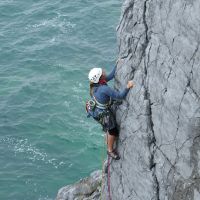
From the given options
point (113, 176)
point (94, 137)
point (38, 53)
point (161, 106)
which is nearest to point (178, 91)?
point (161, 106)

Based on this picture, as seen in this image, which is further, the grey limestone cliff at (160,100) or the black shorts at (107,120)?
the black shorts at (107,120)

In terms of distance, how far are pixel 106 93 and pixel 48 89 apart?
2980cm

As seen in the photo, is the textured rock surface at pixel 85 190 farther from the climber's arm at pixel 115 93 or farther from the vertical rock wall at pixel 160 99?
the climber's arm at pixel 115 93

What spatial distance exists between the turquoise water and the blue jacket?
20.5 m

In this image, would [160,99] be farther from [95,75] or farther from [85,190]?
[85,190]

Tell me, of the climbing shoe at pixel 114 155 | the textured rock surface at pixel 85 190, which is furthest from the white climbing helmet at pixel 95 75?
the textured rock surface at pixel 85 190

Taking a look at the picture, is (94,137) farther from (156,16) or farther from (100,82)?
(156,16)

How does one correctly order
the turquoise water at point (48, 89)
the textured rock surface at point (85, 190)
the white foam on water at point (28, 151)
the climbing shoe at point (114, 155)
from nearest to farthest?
the climbing shoe at point (114, 155) → the textured rock surface at point (85, 190) → the turquoise water at point (48, 89) → the white foam on water at point (28, 151)

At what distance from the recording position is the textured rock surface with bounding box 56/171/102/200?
2904 centimetres

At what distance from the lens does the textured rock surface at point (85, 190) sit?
29.0 metres

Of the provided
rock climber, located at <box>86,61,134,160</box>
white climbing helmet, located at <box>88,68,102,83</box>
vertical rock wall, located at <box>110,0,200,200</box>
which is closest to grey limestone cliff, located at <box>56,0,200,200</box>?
vertical rock wall, located at <box>110,0,200,200</box>

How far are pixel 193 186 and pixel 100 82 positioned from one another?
5.87 meters

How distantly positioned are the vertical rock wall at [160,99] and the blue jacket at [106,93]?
11.9 inches

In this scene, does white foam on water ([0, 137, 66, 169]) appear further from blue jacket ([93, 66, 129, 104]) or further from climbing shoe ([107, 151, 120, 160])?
blue jacket ([93, 66, 129, 104])
